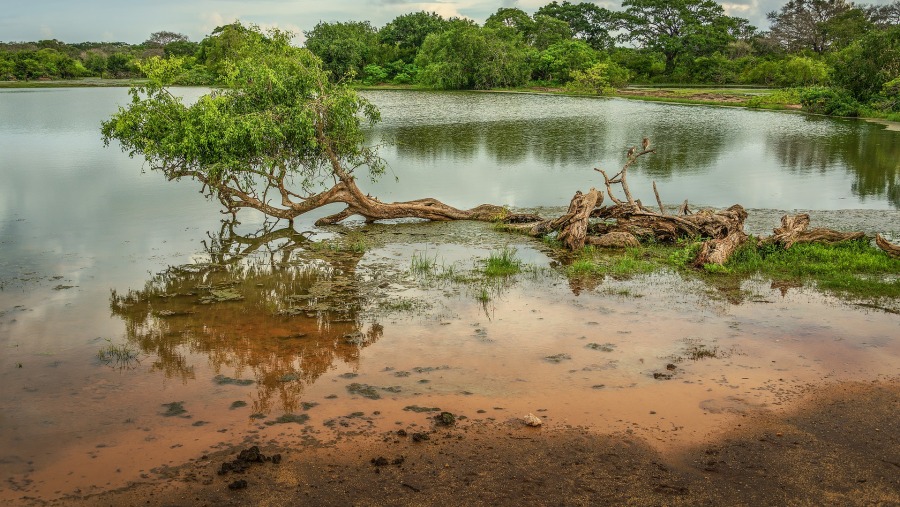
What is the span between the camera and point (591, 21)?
98250 millimetres

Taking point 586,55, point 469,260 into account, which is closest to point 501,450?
point 469,260

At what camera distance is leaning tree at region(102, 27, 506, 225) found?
15664mm

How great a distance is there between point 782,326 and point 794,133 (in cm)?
2849

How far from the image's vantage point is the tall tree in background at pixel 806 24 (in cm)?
8262

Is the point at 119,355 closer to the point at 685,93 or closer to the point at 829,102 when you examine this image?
the point at 829,102

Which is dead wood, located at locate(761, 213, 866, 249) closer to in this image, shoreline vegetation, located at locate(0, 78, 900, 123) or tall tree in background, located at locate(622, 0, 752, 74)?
shoreline vegetation, located at locate(0, 78, 900, 123)

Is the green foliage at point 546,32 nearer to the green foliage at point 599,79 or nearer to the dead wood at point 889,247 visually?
the green foliage at point 599,79

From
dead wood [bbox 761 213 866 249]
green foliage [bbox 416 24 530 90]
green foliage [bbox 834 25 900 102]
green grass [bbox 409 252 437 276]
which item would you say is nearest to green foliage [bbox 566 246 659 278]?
dead wood [bbox 761 213 866 249]

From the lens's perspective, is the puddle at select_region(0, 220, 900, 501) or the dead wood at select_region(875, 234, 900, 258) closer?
the puddle at select_region(0, 220, 900, 501)

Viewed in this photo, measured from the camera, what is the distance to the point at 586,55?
76000 mm

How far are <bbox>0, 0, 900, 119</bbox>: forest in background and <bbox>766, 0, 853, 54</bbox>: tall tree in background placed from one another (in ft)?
0.37

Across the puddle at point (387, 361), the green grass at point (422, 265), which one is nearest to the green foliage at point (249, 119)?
the puddle at point (387, 361)

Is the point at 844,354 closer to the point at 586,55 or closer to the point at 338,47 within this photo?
the point at 586,55

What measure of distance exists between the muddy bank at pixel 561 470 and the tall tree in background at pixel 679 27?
78121 millimetres
